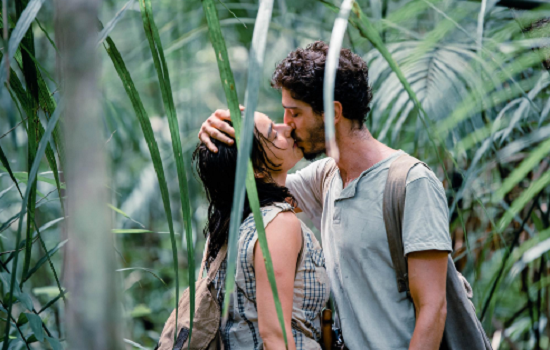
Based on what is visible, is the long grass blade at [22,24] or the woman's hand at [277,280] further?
the woman's hand at [277,280]

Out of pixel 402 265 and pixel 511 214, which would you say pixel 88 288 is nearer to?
pixel 402 265

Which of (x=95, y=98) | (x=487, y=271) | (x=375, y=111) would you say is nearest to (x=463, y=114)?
(x=375, y=111)

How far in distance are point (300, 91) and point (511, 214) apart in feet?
1.45

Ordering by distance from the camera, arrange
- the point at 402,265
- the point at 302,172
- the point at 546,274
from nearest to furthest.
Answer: the point at 402,265
the point at 302,172
the point at 546,274

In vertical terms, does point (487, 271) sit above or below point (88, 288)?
below

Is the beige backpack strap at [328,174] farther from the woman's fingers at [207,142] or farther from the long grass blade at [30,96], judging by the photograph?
the long grass blade at [30,96]

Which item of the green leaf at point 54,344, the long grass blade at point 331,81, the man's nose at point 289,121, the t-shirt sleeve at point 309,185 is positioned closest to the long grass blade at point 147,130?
the long grass blade at point 331,81

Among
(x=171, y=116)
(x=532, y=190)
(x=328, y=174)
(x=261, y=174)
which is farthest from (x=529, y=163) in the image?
(x=171, y=116)

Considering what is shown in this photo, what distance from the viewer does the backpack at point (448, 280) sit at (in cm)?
80

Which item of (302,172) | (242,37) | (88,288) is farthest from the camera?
(242,37)

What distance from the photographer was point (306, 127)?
0.95 meters

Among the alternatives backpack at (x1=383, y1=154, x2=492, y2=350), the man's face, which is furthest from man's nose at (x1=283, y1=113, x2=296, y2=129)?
backpack at (x1=383, y1=154, x2=492, y2=350)

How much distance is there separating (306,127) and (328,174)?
13 centimetres

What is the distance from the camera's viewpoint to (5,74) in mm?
295
